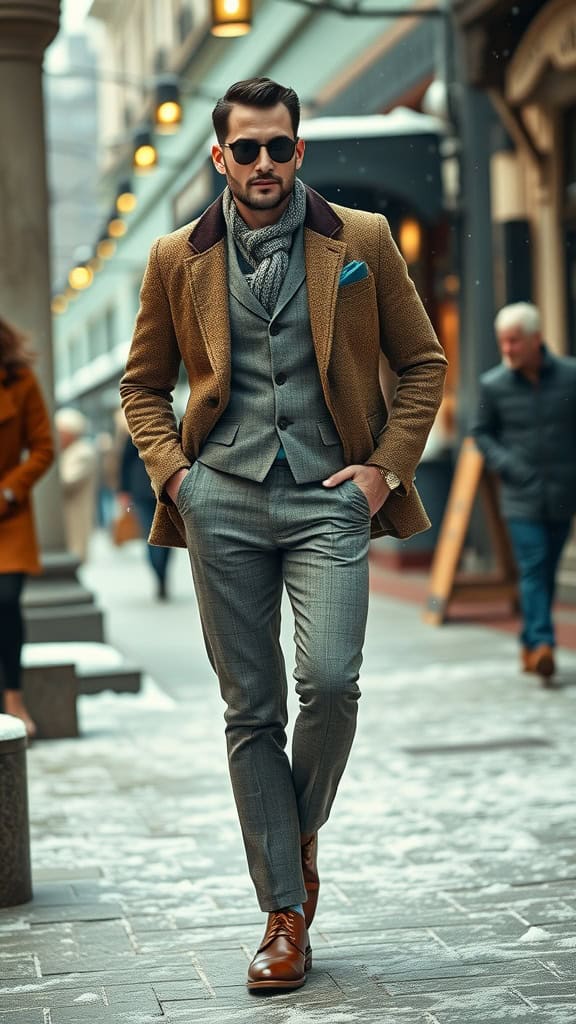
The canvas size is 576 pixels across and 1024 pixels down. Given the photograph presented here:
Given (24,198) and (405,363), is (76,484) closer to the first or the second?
(24,198)

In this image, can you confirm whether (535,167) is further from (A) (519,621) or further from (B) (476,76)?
(A) (519,621)

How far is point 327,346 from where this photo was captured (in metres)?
4.53

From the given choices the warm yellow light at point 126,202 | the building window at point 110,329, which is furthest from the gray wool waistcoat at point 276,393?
the building window at point 110,329

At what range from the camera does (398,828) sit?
21.6 ft

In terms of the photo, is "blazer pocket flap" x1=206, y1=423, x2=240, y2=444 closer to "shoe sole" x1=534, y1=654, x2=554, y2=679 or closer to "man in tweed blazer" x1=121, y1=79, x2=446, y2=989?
"man in tweed blazer" x1=121, y1=79, x2=446, y2=989

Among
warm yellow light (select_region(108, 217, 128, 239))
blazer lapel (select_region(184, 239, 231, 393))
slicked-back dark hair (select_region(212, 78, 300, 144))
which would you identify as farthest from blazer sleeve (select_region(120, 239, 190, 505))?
warm yellow light (select_region(108, 217, 128, 239))

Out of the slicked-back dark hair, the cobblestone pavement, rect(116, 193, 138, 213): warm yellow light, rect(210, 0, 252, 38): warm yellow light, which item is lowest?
the cobblestone pavement

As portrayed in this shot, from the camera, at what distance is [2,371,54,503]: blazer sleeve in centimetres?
824

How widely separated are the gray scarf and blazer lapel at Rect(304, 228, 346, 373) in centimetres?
6

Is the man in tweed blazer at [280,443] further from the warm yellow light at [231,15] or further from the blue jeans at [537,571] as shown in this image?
the warm yellow light at [231,15]

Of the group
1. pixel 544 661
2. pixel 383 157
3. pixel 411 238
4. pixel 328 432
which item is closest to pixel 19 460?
pixel 544 661

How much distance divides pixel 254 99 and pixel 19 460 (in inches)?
163

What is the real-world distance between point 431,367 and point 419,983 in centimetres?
151

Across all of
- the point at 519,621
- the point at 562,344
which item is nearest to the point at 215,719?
the point at 519,621
